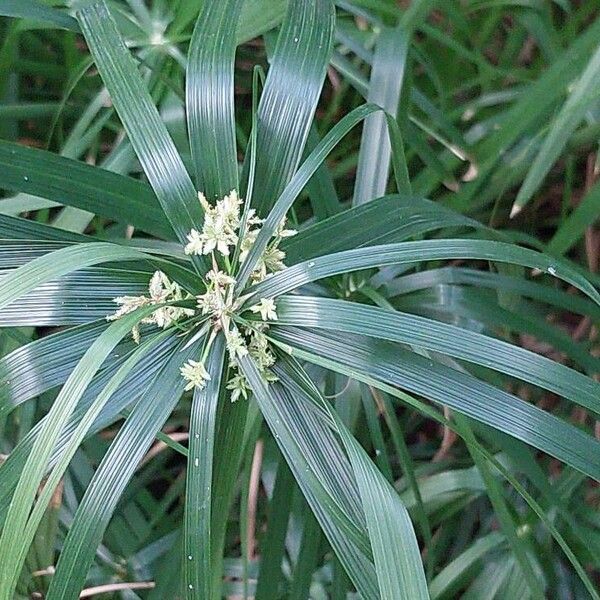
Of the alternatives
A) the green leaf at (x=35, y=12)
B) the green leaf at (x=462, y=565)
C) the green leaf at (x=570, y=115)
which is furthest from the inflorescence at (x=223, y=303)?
the green leaf at (x=462, y=565)

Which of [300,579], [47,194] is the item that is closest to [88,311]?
[47,194]

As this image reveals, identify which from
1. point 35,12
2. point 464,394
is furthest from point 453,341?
point 35,12

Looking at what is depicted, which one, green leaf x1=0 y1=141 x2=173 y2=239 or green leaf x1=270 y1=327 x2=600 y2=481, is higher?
green leaf x1=0 y1=141 x2=173 y2=239

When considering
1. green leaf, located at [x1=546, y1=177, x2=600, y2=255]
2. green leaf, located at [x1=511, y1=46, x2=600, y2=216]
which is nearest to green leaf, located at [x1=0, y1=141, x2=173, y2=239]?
green leaf, located at [x1=511, y1=46, x2=600, y2=216]

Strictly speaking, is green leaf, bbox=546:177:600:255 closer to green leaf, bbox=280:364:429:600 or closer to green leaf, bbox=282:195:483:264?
green leaf, bbox=282:195:483:264

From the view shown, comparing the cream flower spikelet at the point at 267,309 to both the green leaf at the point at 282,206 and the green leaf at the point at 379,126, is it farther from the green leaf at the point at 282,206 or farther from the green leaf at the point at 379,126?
the green leaf at the point at 379,126

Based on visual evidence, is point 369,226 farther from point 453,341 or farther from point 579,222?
point 579,222
